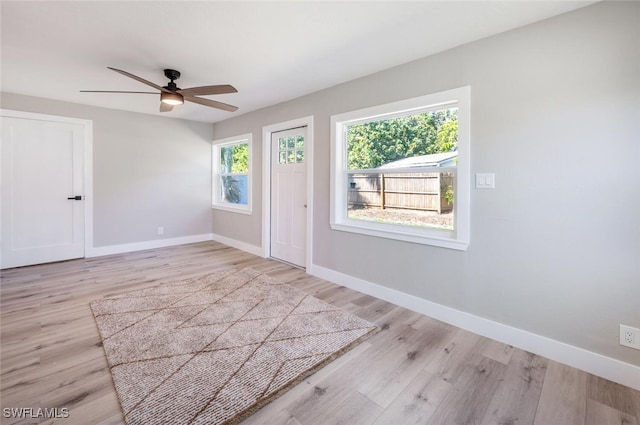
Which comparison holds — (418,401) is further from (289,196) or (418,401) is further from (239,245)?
(239,245)

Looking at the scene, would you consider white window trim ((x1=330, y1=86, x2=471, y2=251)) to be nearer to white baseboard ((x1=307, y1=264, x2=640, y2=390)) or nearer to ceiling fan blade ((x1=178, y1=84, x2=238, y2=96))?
white baseboard ((x1=307, y1=264, x2=640, y2=390))

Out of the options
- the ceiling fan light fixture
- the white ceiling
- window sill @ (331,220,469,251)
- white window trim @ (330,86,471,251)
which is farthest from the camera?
the ceiling fan light fixture

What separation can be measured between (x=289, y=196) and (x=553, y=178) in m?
3.20

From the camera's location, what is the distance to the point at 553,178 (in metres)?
2.10

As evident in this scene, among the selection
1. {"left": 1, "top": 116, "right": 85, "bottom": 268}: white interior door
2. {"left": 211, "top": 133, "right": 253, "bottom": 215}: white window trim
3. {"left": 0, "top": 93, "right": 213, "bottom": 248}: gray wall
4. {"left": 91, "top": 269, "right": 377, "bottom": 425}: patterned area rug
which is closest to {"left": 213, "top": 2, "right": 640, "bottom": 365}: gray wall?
{"left": 91, "top": 269, "right": 377, "bottom": 425}: patterned area rug

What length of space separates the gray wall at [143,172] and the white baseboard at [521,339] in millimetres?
4084

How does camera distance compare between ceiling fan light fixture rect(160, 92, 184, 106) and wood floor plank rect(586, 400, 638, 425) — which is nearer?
wood floor plank rect(586, 400, 638, 425)

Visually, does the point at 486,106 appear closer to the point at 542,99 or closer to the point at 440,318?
the point at 542,99

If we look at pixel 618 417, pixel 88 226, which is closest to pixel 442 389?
pixel 618 417

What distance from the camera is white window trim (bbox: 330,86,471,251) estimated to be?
2.49 metres

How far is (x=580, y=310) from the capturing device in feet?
6.63

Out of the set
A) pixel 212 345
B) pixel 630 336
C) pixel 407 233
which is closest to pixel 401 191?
pixel 407 233

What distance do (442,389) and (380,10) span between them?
101 inches

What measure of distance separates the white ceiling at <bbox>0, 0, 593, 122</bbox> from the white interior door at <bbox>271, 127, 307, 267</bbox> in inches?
41.9
